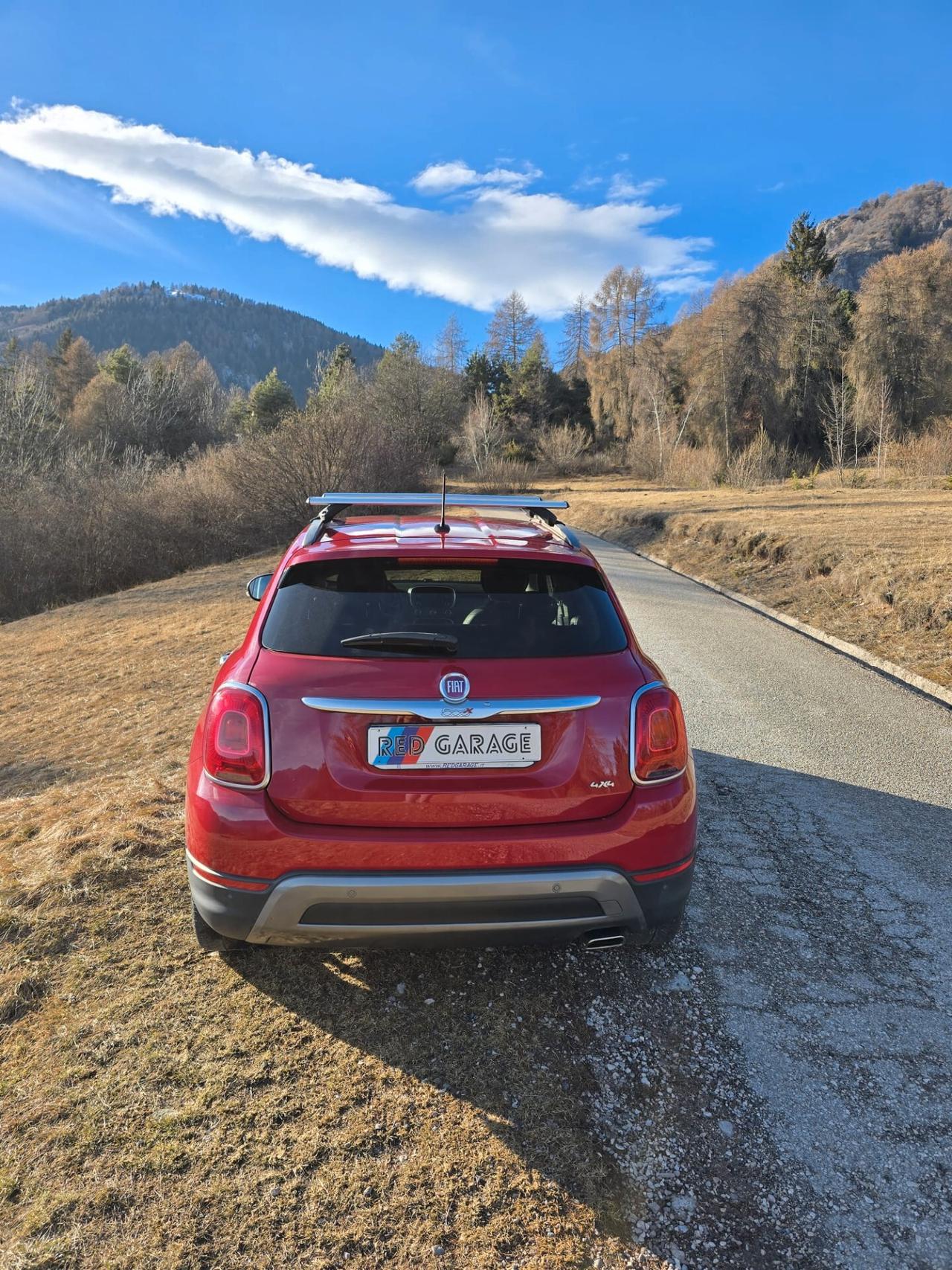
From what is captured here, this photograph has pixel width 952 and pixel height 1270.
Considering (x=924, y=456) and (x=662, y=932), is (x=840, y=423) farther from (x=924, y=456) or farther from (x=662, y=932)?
(x=662, y=932)

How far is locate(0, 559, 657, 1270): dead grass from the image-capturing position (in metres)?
1.88

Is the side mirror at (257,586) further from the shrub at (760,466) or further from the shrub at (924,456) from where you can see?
the shrub at (760,466)

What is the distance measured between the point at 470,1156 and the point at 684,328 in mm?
59864

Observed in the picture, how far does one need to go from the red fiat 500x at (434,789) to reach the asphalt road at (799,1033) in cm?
47

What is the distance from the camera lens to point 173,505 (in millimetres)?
25391

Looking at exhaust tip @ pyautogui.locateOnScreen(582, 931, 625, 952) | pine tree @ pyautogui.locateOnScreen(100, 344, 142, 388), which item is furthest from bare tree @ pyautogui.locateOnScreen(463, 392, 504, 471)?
exhaust tip @ pyautogui.locateOnScreen(582, 931, 625, 952)

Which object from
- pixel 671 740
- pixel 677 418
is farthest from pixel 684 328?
pixel 671 740

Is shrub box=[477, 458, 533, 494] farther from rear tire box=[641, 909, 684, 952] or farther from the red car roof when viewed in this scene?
rear tire box=[641, 909, 684, 952]

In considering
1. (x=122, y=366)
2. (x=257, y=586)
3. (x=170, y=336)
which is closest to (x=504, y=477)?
(x=122, y=366)

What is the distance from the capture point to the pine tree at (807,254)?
55969 millimetres

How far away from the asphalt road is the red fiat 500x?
1.54 feet

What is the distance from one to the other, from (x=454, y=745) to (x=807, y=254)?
2609 inches

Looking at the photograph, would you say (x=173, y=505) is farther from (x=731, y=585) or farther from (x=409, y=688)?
(x=409, y=688)

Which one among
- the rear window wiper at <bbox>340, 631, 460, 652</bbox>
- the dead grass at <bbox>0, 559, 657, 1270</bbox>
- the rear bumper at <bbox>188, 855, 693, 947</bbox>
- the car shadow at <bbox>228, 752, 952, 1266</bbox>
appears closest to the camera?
the dead grass at <bbox>0, 559, 657, 1270</bbox>
